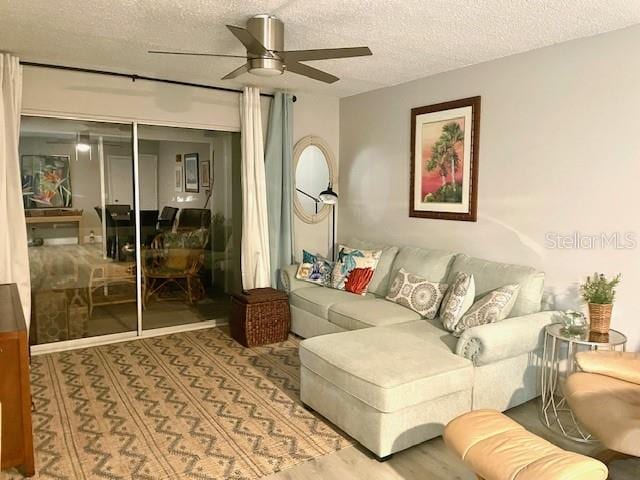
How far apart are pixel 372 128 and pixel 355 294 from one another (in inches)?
69.0

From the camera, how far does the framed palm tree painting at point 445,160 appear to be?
12.7 feet

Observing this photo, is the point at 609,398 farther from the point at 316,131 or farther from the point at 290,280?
the point at 316,131

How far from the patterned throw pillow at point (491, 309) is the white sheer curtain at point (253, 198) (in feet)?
7.13

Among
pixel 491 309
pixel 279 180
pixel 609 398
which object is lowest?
pixel 609 398

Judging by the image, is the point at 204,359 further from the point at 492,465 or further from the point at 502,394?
the point at 492,465

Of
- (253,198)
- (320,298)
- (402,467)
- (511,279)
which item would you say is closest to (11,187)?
(253,198)

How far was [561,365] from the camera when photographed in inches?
128

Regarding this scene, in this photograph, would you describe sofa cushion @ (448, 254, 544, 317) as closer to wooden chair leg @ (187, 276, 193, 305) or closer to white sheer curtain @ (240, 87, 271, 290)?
white sheer curtain @ (240, 87, 271, 290)

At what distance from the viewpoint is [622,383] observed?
2.47 metres

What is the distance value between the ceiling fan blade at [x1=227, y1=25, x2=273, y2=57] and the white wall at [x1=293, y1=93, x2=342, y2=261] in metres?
2.44

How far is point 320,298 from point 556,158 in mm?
2161

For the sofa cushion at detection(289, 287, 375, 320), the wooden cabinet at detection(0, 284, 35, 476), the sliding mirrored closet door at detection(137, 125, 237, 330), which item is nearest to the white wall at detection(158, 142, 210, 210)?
the sliding mirrored closet door at detection(137, 125, 237, 330)

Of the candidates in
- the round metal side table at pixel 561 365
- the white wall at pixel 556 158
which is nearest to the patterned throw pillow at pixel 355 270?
the white wall at pixel 556 158

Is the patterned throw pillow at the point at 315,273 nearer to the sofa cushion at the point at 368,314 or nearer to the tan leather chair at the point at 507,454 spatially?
the sofa cushion at the point at 368,314
